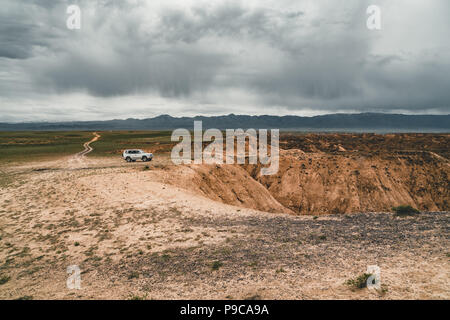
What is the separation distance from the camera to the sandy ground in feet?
32.1

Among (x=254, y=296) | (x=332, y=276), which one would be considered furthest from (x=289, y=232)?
(x=254, y=296)

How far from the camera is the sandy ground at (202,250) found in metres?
9.79

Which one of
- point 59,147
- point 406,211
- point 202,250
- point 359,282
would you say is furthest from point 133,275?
point 59,147

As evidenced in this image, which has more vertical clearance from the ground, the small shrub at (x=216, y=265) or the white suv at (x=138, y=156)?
the white suv at (x=138, y=156)

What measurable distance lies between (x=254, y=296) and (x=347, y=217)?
11574mm

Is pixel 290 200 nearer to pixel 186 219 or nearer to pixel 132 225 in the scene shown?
pixel 186 219

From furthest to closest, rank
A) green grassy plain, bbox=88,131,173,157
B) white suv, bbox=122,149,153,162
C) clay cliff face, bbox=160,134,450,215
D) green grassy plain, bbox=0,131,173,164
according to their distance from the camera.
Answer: green grassy plain, bbox=88,131,173,157
green grassy plain, bbox=0,131,173,164
clay cliff face, bbox=160,134,450,215
white suv, bbox=122,149,153,162

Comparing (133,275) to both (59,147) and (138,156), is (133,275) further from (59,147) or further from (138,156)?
(59,147)

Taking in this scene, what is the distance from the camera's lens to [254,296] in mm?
9125

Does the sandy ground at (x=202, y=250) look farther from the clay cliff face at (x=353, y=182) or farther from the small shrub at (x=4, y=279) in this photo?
the clay cliff face at (x=353, y=182)

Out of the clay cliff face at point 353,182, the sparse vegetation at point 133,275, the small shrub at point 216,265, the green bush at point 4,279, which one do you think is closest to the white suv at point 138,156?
the clay cliff face at point 353,182

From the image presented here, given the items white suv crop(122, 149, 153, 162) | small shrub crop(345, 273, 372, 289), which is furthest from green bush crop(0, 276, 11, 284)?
white suv crop(122, 149, 153, 162)

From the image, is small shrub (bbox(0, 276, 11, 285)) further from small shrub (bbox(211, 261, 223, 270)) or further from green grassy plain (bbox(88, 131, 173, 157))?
green grassy plain (bbox(88, 131, 173, 157))

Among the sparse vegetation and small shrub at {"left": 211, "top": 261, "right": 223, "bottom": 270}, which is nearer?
the sparse vegetation
